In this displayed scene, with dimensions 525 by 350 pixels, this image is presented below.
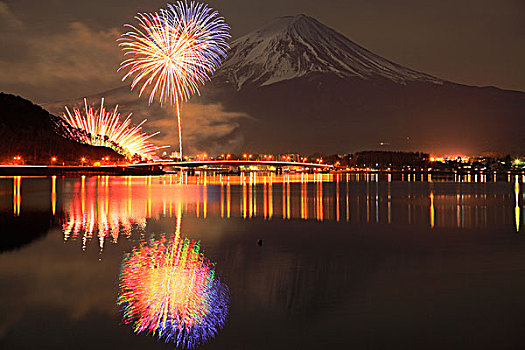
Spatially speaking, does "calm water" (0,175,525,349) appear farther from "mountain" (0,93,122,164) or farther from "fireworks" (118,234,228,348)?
"mountain" (0,93,122,164)

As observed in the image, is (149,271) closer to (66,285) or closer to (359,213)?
(66,285)

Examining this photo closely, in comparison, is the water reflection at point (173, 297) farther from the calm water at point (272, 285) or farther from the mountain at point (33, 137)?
the mountain at point (33, 137)

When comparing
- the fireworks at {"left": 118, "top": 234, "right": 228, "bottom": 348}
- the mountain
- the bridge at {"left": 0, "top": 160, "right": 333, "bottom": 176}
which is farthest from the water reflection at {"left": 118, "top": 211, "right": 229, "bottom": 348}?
the mountain

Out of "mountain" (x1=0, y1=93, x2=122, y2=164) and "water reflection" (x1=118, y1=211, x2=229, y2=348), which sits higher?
"mountain" (x1=0, y1=93, x2=122, y2=164)

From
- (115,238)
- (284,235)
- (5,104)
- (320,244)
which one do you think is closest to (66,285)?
(115,238)

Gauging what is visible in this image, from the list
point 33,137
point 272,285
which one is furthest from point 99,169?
point 272,285

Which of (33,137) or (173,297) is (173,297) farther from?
(33,137)

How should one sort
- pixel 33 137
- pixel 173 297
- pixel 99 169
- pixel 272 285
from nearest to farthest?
1. pixel 173 297
2. pixel 272 285
3. pixel 33 137
4. pixel 99 169
